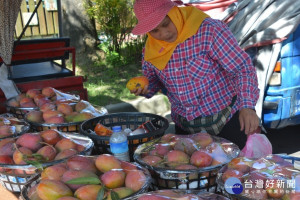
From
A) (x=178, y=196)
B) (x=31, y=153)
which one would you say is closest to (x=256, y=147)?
(x=178, y=196)

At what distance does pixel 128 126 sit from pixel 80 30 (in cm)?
626

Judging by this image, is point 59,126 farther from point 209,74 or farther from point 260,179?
point 260,179

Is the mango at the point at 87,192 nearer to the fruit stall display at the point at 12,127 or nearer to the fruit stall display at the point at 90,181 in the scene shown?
the fruit stall display at the point at 90,181

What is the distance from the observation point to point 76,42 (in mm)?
7898

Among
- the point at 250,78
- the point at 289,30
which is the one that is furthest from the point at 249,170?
the point at 289,30

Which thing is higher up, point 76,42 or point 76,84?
point 76,42

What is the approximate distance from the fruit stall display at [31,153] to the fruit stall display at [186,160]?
0.32 m

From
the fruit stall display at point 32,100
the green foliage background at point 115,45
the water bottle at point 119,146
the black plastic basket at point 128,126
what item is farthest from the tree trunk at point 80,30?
the water bottle at point 119,146

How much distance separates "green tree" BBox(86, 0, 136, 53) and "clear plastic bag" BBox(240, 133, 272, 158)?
6.40m

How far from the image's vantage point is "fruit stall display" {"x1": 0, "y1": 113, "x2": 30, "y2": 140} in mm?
1776

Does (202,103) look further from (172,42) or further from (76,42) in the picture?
(76,42)

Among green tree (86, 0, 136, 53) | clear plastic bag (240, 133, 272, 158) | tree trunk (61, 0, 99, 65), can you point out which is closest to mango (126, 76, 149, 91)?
clear plastic bag (240, 133, 272, 158)

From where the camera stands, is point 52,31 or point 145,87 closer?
point 145,87

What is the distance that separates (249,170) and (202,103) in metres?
0.88
